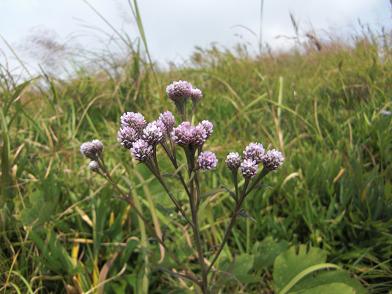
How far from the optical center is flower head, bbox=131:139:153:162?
113 cm

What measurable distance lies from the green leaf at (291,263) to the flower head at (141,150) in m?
0.82

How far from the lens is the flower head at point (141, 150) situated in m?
1.13

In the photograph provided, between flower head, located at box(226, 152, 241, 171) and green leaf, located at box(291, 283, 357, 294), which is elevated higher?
flower head, located at box(226, 152, 241, 171)

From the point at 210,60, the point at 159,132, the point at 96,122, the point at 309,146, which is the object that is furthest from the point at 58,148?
the point at 210,60

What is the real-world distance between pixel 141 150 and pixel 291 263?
876mm

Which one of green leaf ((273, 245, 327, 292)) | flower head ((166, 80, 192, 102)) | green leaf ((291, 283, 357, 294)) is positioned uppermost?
flower head ((166, 80, 192, 102))

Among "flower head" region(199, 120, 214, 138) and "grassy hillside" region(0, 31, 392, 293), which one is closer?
"flower head" region(199, 120, 214, 138)

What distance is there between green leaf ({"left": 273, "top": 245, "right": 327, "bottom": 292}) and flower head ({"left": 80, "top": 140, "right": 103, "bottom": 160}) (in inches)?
32.4

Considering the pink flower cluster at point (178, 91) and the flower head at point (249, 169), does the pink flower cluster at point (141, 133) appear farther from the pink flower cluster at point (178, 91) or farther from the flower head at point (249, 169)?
the flower head at point (249, 169)

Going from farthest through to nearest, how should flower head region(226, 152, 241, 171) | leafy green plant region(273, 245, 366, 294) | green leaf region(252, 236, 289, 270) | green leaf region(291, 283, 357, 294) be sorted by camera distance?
green leaf region(252, 236, 289, 270) → leafy green plant region(273, 245, 366, 294) → green leaf region(291, 283, 357, 294) → flower head region(226, 152, 241, 171)

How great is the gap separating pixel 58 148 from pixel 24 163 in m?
0.44

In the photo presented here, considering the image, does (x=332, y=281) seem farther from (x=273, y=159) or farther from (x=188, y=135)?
(x=188, y=135)

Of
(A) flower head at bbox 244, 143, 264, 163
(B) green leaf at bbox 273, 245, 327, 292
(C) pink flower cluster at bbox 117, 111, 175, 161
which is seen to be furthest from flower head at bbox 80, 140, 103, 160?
(B) green leaf at bbox 273, 245, 327, 292

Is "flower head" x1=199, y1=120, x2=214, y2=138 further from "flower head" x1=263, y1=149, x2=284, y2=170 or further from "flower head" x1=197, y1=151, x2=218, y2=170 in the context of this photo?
"flower head" x1=263, y1=149, x2=284, y2=170
